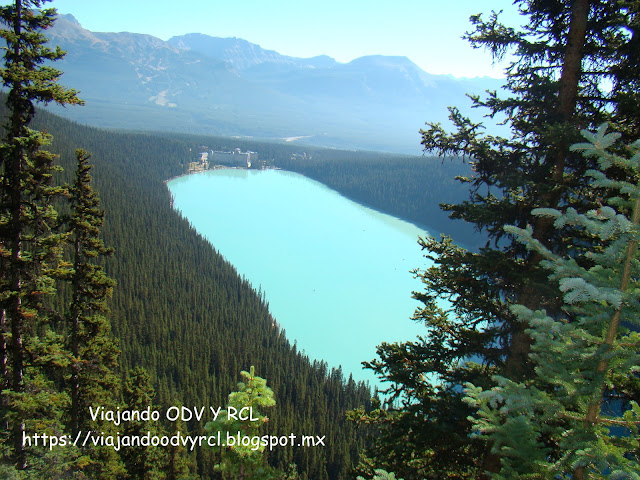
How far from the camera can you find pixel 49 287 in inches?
279

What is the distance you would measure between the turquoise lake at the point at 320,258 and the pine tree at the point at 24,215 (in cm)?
801

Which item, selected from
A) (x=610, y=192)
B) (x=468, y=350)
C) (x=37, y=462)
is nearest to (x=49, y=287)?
(x=37, y=462)

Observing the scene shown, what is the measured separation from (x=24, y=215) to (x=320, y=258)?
180 ft

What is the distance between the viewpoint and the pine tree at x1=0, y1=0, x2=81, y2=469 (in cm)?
629

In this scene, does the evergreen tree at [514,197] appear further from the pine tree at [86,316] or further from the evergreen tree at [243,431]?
the pine tree at [86,316]

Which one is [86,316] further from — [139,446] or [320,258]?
[320,258]

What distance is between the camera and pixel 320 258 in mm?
61125

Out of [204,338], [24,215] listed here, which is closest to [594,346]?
[24,215]

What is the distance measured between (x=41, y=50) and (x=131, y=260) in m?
41.1

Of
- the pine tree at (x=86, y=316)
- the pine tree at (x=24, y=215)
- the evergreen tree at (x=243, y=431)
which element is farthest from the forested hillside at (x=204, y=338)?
the evergreen tree at (x=243, y=431)

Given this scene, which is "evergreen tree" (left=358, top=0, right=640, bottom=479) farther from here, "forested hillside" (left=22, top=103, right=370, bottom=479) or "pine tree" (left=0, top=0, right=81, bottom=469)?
Answer: "forested hillside" (left=22, top=103, right=370, bottom=479)

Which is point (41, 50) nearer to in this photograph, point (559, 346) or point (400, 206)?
point (559, 346)

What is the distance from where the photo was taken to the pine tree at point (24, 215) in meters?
6.29

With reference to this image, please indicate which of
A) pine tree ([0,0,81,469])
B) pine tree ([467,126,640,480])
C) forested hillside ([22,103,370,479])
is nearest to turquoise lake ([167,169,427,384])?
forested hillside ([22,103,370,479])
